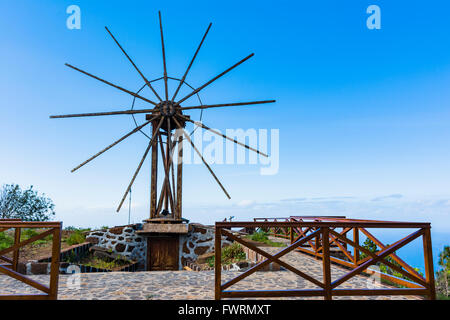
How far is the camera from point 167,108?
38.9 ft

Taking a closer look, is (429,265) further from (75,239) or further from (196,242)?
(75,239)

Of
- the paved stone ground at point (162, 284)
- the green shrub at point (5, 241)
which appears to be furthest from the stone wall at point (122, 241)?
the paved stone ground at point (162, 284)

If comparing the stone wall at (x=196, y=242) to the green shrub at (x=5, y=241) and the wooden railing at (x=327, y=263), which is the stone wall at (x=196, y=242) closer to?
the green shrub at (x=5, y=241)

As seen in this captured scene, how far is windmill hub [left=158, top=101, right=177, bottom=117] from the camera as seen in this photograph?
11.8 m

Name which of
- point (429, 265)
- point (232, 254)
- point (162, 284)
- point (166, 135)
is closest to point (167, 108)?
point (166, 135)

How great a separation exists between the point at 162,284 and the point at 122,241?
6.31m

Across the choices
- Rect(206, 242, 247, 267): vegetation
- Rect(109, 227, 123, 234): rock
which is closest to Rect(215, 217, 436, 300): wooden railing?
Rect(206, 242, 247, 267): vegetation

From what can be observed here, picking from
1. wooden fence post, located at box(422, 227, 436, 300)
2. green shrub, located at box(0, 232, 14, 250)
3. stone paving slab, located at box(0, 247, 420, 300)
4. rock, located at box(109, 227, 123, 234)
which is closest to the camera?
wooden fence post, located at box(422, 227, 436, 300)

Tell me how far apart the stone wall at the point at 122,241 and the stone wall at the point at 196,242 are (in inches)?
60.1

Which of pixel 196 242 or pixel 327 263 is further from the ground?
pixel 327 263

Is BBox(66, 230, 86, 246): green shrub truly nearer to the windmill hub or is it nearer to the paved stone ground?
the paved stone ground

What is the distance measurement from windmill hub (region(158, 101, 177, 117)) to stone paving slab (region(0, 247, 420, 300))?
7.24m

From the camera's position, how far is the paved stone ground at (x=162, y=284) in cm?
438

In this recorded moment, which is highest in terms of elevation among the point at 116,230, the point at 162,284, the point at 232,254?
the point at 116,230
